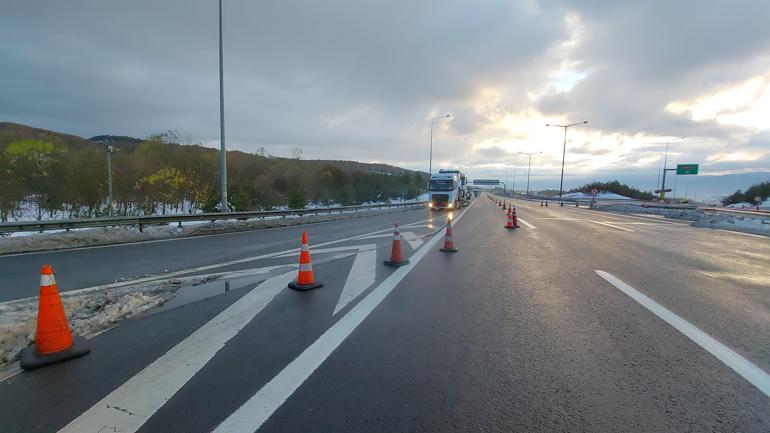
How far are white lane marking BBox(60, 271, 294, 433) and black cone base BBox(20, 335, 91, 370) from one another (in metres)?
0.89

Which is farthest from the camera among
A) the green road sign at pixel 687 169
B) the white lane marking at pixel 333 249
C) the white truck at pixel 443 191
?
the green road sign at pixel 687 169

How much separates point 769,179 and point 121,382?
284 feet

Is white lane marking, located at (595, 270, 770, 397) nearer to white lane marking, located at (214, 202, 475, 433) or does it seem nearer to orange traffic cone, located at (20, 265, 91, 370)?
white lane marking, located at (214, 202, 475, 433)

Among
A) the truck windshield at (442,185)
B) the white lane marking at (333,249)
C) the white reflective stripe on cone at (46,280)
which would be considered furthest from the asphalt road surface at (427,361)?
the truck windshield at (442,185)

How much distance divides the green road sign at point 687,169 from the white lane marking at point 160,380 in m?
67.1

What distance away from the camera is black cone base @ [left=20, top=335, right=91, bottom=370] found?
127 inches

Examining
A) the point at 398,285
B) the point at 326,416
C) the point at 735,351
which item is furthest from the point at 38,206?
the point at 735,351

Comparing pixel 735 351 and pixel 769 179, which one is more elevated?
pixel 769 179

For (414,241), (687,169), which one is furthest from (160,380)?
(687,169)

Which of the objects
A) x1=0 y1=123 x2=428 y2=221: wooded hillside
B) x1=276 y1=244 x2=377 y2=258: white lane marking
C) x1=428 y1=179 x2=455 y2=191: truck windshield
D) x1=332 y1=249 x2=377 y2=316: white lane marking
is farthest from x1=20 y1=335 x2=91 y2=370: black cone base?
x1=428 y1=179 x2=455 y2=191: truck windshield

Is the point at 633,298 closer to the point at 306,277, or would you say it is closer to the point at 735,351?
the point at 735,351

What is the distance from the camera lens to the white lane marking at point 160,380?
2.48 meters

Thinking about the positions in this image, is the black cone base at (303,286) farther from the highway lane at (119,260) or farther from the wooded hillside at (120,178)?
the wooded hillside at (120,178)

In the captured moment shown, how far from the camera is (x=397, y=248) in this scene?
7914 mm
